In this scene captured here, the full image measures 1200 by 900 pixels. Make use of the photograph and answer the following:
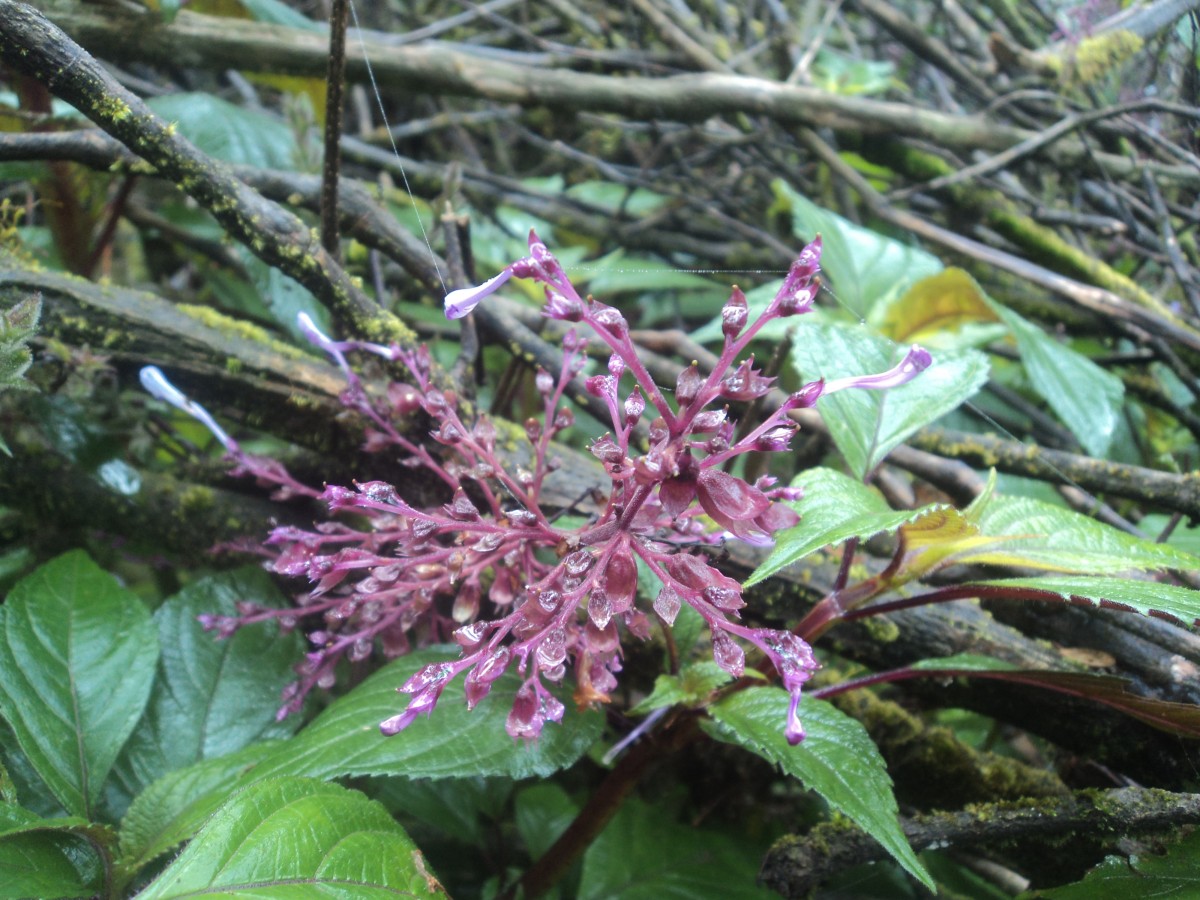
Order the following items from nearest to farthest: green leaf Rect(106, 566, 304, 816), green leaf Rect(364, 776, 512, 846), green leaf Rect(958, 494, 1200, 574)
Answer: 1. green leaf Rect(958, 494, 1200, 574)
2. green leaf Rect(106, 566, 304, 816)
3. green leaf Rect(364, 776, 512, 846)

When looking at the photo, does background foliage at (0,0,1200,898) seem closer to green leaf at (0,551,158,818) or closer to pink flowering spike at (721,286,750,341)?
green leaf at (0,551,158,818)

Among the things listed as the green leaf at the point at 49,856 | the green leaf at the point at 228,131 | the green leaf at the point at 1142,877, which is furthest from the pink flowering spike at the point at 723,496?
the green leaf at the point at 228,131

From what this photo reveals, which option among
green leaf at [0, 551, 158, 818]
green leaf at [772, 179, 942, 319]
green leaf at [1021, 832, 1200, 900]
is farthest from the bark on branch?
green leaf at [1021, 832, 1200, 900]

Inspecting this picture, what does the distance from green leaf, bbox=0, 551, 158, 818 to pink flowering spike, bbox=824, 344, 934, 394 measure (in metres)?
0.79

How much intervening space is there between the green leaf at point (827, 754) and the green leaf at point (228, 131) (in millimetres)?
1131

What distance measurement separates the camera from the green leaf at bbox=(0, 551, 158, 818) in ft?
2.48

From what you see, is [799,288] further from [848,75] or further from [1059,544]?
[848,75]

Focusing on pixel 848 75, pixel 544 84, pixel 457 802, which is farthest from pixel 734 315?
pixel 848 75

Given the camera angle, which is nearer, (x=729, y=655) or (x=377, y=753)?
(x=729, y=655)

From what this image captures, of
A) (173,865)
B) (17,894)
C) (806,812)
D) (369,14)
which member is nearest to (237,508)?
(17,894)

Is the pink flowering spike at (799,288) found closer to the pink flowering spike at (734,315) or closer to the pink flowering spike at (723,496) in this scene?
the pink flowering spike at (734,315)

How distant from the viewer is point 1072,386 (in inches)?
49.0

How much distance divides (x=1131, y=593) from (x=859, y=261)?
991 mm

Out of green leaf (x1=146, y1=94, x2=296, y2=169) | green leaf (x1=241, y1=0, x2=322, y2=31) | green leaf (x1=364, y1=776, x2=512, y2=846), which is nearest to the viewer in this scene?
green leaf (x1=364, y1=776, x2=512, y2=846)
